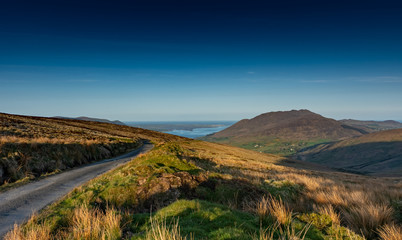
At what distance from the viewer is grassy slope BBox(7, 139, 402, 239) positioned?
536 cm

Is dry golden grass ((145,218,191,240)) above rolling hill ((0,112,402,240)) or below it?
above

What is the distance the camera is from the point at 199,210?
6711mm

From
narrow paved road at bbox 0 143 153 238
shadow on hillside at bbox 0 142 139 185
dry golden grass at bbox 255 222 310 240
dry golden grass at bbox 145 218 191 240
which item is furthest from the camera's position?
shadow on hillside at bbox 0 142 139 185

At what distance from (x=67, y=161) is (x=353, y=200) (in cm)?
2022

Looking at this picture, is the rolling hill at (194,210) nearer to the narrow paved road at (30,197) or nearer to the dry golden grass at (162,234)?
the dry golden grass at (162,234)

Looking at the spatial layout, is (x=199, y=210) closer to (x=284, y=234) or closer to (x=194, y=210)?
(x=194, y=210)

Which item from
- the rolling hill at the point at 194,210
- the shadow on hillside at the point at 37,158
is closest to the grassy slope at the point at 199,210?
the rolling hill at the point at 194,210

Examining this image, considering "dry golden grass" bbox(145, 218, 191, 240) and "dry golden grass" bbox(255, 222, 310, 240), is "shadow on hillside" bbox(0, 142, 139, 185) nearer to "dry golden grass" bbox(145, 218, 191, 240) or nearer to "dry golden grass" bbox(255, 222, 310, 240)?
"dry golden grass" bbox(145, 218, 191, 240)

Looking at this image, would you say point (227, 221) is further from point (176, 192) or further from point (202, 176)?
point (202, 176)

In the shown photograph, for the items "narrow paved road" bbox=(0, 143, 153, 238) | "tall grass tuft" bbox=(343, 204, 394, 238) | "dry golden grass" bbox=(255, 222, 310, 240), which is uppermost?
"dry golden grass" bbox=(255, 222, 310, 240)

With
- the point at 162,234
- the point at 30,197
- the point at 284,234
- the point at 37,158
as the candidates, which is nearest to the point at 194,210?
the point at 162,234

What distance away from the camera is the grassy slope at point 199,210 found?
536cm

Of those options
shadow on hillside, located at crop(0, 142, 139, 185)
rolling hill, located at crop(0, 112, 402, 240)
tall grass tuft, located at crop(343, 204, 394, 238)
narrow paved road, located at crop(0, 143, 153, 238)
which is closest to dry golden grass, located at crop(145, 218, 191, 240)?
rolling hill, located at crop(0, 112, 402, 240)

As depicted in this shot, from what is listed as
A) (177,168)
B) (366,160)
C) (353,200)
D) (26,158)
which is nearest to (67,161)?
(26,158)
